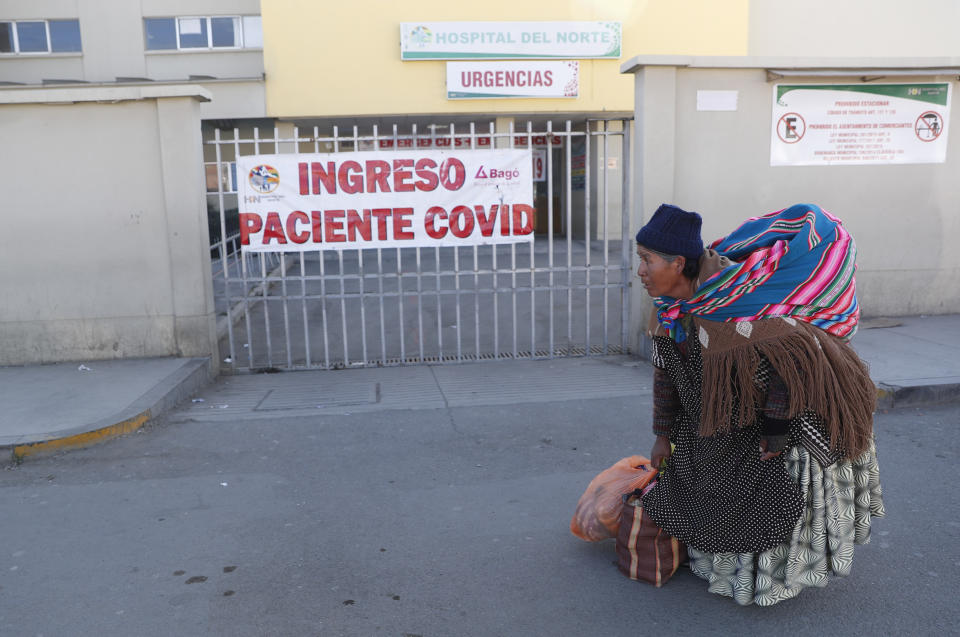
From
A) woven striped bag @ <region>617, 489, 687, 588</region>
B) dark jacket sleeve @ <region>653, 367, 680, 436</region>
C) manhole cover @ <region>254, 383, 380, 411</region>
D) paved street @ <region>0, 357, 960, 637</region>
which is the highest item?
dark jacket sleeve @ <region>653, 367, 680, 436</region>

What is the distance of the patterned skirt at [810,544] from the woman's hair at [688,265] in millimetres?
752

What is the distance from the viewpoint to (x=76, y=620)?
3180mm

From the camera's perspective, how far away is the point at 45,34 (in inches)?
732

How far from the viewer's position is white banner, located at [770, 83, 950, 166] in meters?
7.79

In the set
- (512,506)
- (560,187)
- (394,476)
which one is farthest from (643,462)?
(560,187)

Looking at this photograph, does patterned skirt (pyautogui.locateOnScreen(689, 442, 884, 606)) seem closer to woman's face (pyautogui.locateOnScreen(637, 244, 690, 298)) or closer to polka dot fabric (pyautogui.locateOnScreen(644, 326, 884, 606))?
polka dot fabric (pyautogui.locateOnScreen(644, 326, 884, 606))

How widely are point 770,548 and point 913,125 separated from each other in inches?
261

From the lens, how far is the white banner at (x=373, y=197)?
7.21 metres

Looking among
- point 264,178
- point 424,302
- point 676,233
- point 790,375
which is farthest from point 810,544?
point 424,302

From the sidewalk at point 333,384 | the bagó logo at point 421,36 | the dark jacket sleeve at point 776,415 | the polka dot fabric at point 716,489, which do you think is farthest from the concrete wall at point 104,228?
the bagó logo at point 421,36

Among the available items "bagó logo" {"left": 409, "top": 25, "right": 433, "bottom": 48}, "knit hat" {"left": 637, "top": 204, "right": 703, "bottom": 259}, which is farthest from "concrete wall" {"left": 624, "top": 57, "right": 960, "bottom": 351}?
"bagó logo" {"left": 409, "top": 25, "right": 433, "bottom": 48}

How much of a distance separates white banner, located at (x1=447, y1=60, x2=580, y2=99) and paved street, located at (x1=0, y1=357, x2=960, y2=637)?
1253cm

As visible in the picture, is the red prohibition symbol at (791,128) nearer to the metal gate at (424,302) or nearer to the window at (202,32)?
Answer: the metal gate at (424,302)

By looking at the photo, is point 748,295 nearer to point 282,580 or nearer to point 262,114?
point 282,580
